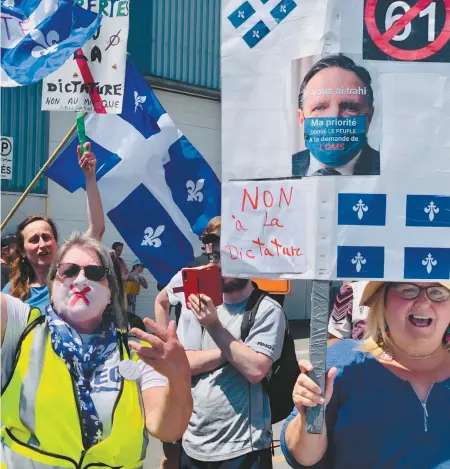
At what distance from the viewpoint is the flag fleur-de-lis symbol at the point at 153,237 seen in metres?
4.92

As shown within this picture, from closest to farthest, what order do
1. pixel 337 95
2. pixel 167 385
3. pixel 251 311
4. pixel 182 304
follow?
pixel 337 95 → pixel 167 385 → pixel 251 311 → pixel 182 304

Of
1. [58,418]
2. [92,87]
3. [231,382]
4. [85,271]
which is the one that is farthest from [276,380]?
[92,87]

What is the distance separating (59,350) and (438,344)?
124cm

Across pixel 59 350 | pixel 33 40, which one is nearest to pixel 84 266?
pixel 59 350

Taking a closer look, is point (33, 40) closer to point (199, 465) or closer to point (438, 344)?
point (199, 465)

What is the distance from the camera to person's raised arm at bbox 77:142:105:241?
3.73 meters

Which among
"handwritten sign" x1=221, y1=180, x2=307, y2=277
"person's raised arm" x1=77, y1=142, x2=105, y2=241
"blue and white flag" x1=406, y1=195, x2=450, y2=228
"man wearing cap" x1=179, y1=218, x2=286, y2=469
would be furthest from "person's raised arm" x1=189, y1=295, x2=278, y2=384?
"blue and white flag" x1=406, y1=195, x2=450, y2=228

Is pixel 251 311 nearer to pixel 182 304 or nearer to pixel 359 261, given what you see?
pixel 182 304

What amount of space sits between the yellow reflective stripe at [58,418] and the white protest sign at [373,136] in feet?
2.81

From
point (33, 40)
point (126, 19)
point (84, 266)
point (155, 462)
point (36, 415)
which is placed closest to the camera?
point (36, 415)

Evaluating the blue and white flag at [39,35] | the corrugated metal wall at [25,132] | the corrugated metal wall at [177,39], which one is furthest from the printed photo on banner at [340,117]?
the corrugated metal wall at [177,39]

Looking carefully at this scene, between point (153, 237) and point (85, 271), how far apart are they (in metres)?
2.34

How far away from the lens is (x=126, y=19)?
461cm

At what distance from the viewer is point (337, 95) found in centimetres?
219
